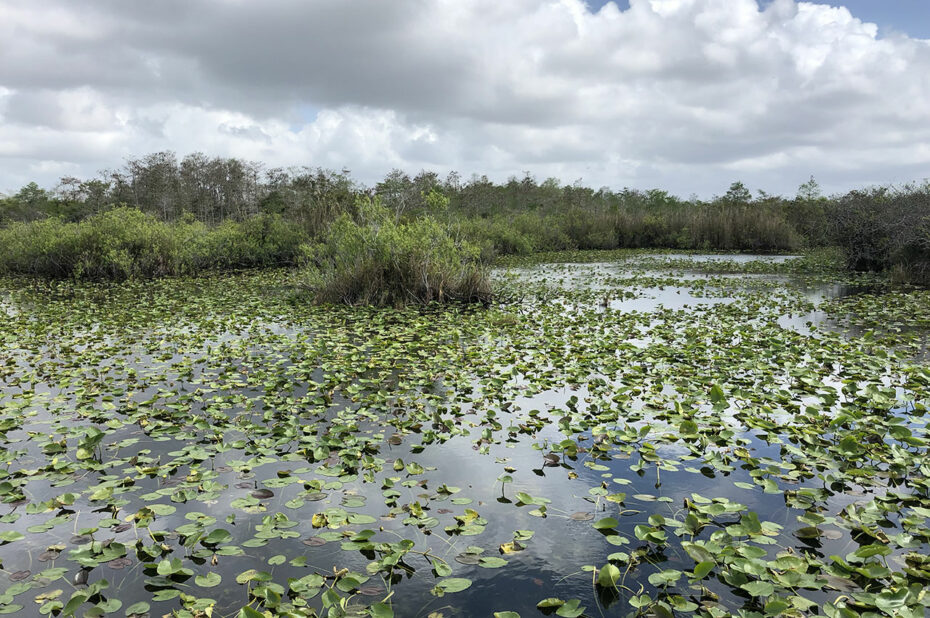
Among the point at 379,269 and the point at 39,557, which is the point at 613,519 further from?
the point at 379,269

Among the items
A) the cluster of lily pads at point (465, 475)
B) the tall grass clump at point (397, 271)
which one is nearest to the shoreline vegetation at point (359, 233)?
the tall grass clump at point (397, 271)

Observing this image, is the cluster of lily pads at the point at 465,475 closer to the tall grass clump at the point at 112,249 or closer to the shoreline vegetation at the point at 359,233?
the shoreline vegetation at the point at 359,233

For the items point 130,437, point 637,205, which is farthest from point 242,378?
point 637,205

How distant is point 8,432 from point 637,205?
53.2 meters

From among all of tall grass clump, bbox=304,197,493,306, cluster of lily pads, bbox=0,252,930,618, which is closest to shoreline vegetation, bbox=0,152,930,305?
tall grass clump, bbox=304,197,493,306

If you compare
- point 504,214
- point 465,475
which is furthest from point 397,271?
point 504,214

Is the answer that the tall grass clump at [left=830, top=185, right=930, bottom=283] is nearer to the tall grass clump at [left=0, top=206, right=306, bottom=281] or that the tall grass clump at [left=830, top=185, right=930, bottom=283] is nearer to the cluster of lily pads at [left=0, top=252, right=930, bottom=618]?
the cluster of lily pads at [left=0, top=252, right=930, bottom=618]

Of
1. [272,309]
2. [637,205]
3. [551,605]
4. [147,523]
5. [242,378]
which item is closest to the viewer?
[551,605]

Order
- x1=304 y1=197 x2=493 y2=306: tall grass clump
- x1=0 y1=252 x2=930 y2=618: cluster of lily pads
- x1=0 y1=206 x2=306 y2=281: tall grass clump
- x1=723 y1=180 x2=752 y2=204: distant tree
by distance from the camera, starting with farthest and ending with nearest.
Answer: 1. x1=723 y1=180 x2=752 y2=204: distant tree
2. x1=0 y1=206 x2=306 y2=281: tall grass clump
3. x1=304 y1=197 x2=493 y2=306: tall grass clump
4. x1=0 y1=252 x2=930 y2=618: cluster of lily pads

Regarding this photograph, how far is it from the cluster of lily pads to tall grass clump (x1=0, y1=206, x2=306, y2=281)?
351 inches

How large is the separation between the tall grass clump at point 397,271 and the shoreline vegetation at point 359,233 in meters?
0.03

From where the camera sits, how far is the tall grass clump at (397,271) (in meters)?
10.7

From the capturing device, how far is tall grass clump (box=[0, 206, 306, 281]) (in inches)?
616

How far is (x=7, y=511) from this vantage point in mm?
3234
